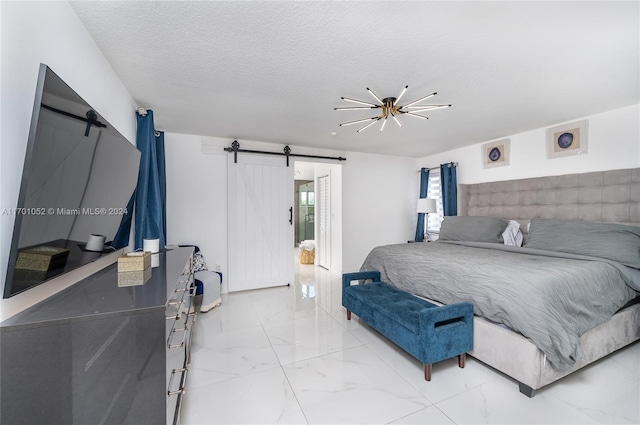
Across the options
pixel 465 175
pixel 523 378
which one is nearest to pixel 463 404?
pixel 523 378

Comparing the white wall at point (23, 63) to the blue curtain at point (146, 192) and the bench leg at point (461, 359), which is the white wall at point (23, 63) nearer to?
the blue curtain at point (146, 192)

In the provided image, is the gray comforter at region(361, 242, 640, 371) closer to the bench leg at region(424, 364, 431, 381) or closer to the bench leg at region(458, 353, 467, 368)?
the bench leg at region(458, 353, 467, 368)

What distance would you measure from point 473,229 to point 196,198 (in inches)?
156

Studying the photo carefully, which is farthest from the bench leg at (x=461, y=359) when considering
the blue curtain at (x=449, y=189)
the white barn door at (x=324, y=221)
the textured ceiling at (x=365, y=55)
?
the white barn door at (x=324, y=221)

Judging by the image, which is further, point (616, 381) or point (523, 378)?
point (616, 381)

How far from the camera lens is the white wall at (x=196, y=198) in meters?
3.56

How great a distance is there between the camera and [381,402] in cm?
165

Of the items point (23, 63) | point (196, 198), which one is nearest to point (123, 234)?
point (23, 63)

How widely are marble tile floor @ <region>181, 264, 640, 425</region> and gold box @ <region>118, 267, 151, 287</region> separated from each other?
3.00 ft

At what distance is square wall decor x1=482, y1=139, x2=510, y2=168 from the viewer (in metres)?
3.77

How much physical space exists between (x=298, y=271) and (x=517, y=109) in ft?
13.9

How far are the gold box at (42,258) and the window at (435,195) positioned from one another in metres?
4.97

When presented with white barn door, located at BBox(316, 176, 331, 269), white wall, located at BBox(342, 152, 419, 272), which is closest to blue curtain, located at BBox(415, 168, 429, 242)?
white wall, located at BBox(342, 152, 419, 272)

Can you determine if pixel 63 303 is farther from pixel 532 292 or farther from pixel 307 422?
pixel 532 292
